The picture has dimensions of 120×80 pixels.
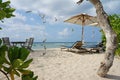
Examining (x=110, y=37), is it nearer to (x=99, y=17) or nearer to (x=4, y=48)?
(x=99, y=17)

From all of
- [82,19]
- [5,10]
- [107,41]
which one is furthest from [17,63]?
[82,19]

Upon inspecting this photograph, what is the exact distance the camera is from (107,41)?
7.78 metres

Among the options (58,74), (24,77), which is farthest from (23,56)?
(58,74)

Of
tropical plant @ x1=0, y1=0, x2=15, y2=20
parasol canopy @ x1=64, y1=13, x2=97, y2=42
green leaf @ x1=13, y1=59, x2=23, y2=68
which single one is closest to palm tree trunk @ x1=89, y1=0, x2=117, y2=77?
tropical plant @ x1=0, y1=0, x2=15, y2=20

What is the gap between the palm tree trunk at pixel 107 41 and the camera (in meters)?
7.61

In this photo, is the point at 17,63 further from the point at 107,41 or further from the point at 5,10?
the point at 107,41

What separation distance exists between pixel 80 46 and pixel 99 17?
300 inches

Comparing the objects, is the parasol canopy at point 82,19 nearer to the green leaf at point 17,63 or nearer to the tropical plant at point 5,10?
the tropical plant at point 5,10

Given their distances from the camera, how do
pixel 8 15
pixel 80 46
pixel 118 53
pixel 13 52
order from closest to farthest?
pixel 13 52
pixel 8 15
pixel 118 53
pixel 80 46

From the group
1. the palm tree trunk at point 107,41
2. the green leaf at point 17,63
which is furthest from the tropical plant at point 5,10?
the palm tree trunk at point 107,41

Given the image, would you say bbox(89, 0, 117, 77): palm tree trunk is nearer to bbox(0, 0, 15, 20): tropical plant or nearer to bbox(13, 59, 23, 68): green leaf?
bbox(0, 0, 15, 20): tropical plant

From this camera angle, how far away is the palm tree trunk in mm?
7605

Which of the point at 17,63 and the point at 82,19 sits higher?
the point at 82,19

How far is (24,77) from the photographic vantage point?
58.9 inches
